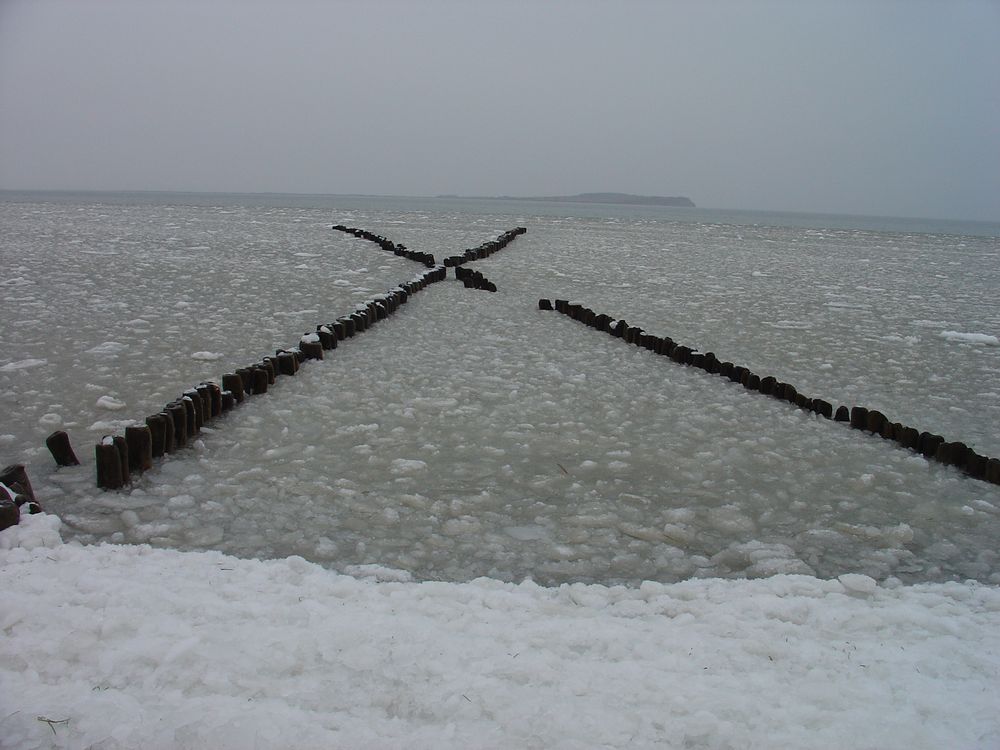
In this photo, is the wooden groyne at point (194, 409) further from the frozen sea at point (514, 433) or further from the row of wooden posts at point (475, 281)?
the row of wooden posts at point (475, 281)

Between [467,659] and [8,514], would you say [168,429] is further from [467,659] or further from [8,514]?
[467,659]

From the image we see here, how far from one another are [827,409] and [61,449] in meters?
5.61

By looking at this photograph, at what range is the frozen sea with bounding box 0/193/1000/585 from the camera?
13.2 ft

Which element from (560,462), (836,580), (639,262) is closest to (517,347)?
(560,462)

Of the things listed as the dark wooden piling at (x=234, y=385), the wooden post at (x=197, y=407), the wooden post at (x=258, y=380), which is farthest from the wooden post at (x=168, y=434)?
the wooden post at (x=258, y=380)

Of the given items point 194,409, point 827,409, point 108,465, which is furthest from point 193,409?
point 827,409

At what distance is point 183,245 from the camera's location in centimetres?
1936

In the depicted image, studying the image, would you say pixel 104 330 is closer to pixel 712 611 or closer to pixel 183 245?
pixel 712 611

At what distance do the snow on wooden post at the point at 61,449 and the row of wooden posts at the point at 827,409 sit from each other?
550 cm

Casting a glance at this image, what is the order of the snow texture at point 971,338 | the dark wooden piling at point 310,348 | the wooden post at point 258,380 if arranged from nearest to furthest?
the wooden post at point 258,380 < the dark wooden piling at point 310,348 < the snow texture at point 971,338

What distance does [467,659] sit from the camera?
2832 millimetres

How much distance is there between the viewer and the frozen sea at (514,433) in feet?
13.2

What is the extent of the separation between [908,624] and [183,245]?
19195 mm

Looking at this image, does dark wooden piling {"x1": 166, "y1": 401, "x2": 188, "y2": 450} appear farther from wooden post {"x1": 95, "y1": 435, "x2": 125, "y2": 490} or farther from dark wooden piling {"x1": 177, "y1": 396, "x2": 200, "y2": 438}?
wooden post {"x1": 95, "y1": 435, "x2": 125, "y2": 490}
